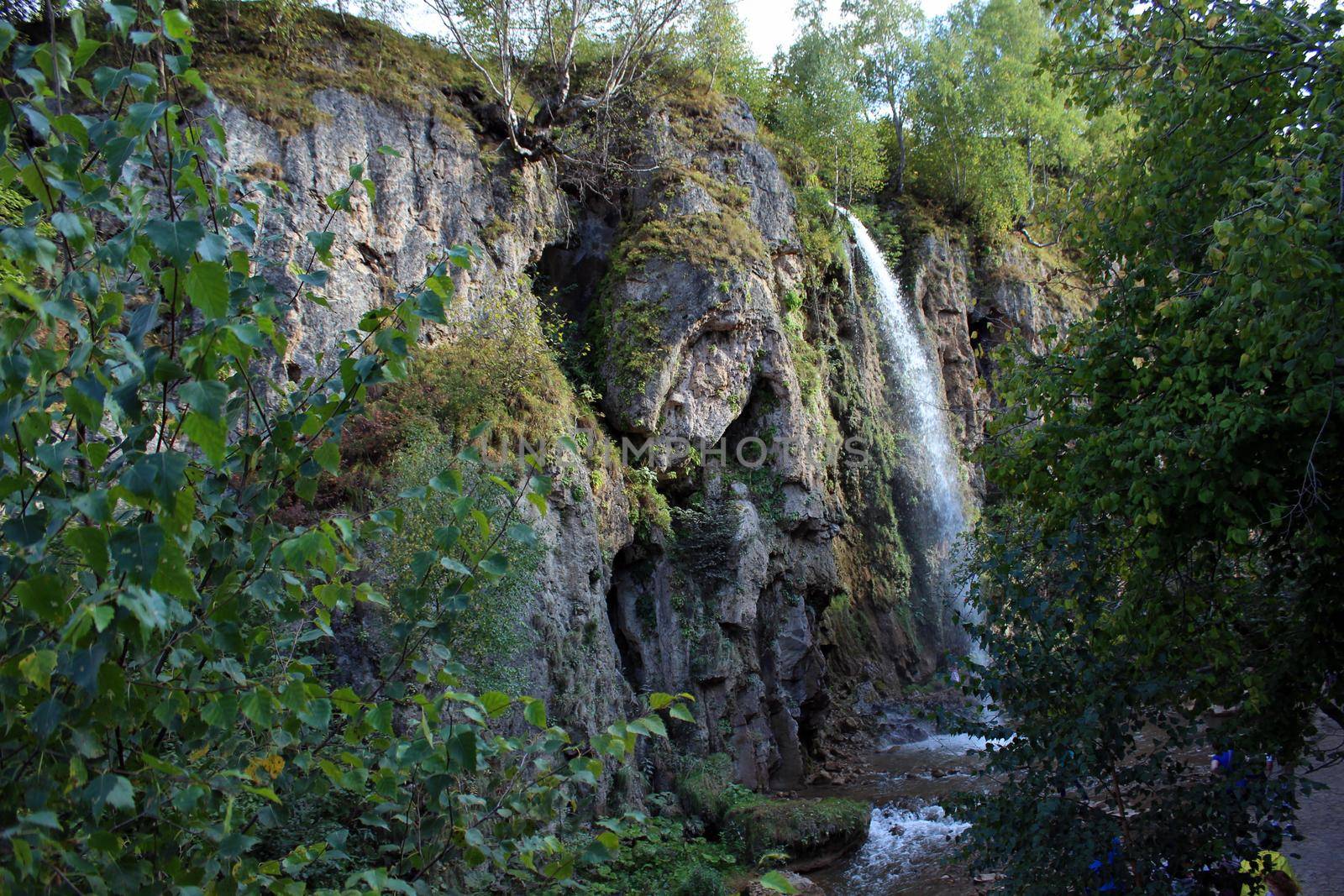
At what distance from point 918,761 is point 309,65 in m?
16.1

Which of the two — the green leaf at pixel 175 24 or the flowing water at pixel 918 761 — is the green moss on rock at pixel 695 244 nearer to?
the flowing water at pixel 918 761

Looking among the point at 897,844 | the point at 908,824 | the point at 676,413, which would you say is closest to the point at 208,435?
the point at 897,844

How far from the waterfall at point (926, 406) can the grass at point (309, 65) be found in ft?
36.6

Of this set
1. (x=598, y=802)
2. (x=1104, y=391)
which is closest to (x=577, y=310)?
(x=598, y=802)

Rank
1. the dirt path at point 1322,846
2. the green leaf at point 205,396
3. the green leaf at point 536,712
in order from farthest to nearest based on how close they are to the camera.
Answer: the dirt path at point 1322,846 < the green leaf at point 536,712 < the green leaf at point 205,396

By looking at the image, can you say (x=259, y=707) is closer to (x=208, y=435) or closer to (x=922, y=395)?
(x=208, y=435)

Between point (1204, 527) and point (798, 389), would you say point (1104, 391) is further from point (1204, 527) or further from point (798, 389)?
point (798, 389)

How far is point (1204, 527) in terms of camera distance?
5758mm

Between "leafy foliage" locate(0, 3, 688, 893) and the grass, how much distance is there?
12.5 m

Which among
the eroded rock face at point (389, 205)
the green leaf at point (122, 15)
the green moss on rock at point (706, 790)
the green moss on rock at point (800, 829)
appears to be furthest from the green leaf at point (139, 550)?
the green moss on rock at point (706, 790)

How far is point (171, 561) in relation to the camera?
5.37ft

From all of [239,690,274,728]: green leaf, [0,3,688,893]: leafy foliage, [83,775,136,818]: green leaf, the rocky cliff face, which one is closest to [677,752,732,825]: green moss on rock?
→ the rocky cliff face

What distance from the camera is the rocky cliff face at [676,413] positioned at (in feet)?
39.2

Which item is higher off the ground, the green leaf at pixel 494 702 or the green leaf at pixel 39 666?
the green leaf at pixel 39 666
